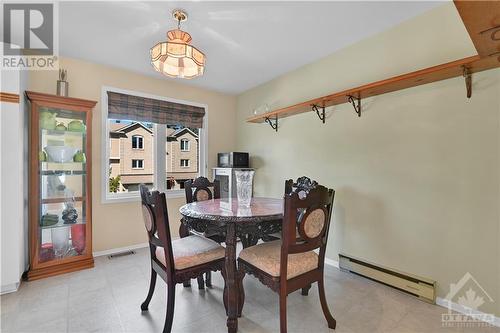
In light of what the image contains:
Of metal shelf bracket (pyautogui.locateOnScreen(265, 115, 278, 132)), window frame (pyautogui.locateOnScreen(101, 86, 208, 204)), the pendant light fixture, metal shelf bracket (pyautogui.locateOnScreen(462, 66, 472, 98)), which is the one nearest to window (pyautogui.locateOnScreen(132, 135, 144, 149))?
window frame (pyautogui.locateOnScreen(101, 86, 208, 204))

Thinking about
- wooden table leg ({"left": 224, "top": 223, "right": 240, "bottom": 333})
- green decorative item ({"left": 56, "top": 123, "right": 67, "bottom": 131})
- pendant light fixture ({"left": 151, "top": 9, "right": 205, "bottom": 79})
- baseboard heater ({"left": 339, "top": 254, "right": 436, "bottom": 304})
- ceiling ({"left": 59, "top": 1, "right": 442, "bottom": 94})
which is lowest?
baseboard heater ({"left": 339, "top": 254, "right": 436, "bottom": 304})

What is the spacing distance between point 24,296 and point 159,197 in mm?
1758

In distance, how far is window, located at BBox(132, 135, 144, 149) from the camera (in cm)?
337

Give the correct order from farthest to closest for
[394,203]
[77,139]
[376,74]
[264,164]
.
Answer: [264,164] → [77,139] → [376,74] → [394,203]

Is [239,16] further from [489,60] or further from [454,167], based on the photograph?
[454,167]

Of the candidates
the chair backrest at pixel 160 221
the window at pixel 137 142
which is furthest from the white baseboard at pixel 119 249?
the chair backrest at pixel 160 221

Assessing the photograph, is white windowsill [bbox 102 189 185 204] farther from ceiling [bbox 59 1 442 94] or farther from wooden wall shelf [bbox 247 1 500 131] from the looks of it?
wooden wall shelf [bbox 247 1 500 131]

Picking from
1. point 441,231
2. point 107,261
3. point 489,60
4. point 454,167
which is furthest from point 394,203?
point 107,261

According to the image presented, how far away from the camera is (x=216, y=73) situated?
3246 mm

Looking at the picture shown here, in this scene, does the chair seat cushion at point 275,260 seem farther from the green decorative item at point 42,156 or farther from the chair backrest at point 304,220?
the green decorative item at point 42,156

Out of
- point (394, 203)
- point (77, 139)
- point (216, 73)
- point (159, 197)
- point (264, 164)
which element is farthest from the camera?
point (264, 164)

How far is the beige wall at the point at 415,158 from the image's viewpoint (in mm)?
1731

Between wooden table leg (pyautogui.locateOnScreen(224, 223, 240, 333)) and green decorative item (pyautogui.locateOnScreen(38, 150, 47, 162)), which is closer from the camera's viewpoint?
wooden table leg (pyautogui.locateOnScreen(224, 223, 240, 333))

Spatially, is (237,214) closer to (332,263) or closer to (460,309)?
(332,263)
